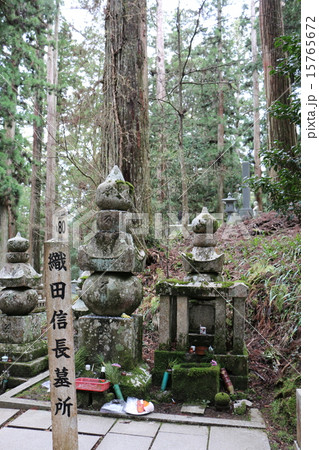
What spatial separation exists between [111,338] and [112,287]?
1.79 feet

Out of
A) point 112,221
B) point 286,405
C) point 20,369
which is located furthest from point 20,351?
point 286,405

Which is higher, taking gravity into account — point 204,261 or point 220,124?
point 220,124

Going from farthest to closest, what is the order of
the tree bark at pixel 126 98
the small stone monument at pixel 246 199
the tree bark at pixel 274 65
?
the small stone monument at pixel 246 199, the tree bark at pixel 274 65, the tree bark at pixel 126 98

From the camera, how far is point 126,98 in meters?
7.09

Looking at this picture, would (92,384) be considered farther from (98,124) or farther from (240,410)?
(98,124)

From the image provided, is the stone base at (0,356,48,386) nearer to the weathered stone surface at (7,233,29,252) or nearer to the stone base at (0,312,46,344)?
the stone base at (0,312,46,344)

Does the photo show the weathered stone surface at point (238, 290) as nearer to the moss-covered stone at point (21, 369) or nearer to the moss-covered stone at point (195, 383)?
the moss-covered stone at point (195, 383)

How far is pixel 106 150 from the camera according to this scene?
7004mm

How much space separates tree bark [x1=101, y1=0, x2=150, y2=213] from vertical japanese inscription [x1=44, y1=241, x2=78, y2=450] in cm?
452

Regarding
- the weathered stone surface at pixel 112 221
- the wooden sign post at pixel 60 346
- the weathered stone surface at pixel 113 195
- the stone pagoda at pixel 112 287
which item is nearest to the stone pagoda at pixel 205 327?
the stone pagoda at pixel 112 287

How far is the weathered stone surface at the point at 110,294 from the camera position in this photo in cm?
380

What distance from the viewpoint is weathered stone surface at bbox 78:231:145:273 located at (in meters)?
3.82

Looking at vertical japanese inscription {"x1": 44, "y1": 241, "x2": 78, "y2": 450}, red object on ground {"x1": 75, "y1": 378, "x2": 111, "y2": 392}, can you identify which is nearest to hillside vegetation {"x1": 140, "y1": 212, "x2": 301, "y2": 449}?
red object on ground {"x1": 75, "y1": 378, "x2": 111, "y2": 392}

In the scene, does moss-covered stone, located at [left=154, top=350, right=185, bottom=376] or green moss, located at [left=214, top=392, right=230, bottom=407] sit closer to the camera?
green moss, located at [left=214, top=392, right=230, bottom=407]
